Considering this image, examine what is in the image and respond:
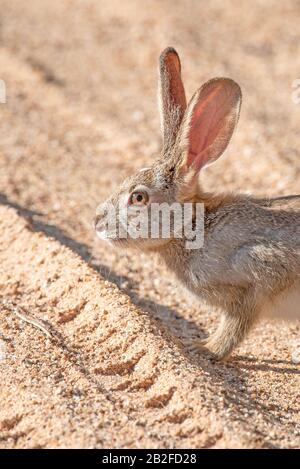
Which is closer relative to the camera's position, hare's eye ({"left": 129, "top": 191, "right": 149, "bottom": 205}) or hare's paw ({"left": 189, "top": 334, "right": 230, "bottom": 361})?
hare's paw ({"left": 189, "top": 334, "right": 230, "bottom": 361})

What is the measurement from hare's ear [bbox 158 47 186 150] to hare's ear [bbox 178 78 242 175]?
0.21 m

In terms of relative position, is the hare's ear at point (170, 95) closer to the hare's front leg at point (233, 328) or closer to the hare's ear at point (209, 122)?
the hare's ear at point (209, 122)

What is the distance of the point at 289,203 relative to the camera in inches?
225

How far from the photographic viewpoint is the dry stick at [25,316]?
17.6 ft

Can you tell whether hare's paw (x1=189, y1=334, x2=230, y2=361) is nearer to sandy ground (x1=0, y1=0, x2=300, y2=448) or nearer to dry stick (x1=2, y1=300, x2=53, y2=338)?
sandy ground (x1=0, y1=0, x2=300, y2=448)

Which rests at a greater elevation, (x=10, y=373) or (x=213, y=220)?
(x=213, y=220)

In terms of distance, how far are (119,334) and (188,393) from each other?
0.88 m

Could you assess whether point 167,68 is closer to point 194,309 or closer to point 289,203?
point 289,203

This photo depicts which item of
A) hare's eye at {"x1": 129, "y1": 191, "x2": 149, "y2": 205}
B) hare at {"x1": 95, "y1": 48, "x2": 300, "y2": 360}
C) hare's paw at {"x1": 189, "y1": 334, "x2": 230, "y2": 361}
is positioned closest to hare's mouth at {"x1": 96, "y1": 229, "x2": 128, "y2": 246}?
hare at {"x1": 95, "y1": 48, "x2": 300, "y2": 360}

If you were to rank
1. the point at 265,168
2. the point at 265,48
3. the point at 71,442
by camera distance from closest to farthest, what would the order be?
1. the point at 71,442
2. the point at 265,168
3. the point at 265,48

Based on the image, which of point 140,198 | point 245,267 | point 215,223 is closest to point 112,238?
point 140,198

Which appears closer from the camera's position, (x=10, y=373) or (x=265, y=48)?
(x=10, y=373)

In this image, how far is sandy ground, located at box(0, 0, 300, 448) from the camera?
4.42 m

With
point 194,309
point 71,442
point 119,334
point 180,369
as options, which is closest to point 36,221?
point 194,309
